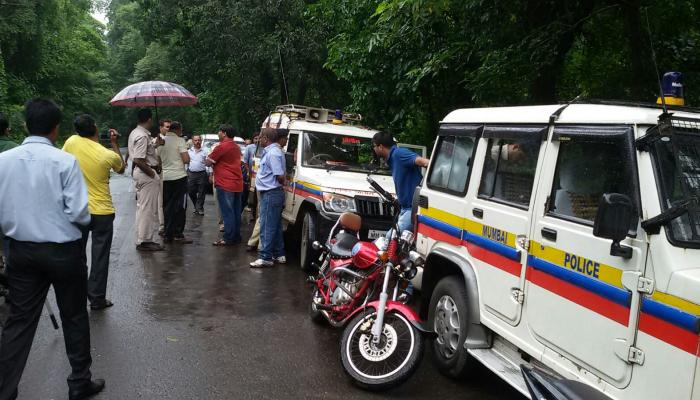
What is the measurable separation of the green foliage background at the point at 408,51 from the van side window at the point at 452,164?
1.62m

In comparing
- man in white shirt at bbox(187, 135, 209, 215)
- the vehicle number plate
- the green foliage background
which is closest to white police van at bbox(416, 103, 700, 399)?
the green foliage background

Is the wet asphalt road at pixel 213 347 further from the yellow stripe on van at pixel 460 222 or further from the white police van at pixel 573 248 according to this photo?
the yellow stripe on van at pixel 460 222

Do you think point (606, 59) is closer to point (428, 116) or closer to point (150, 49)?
point (428, 116)

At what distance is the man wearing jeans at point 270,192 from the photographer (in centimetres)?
816

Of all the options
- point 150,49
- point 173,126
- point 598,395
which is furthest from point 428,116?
point 150,49

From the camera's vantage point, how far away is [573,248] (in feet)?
11.5

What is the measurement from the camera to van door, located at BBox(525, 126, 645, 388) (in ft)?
10.3

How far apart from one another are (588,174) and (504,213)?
750 millimetres

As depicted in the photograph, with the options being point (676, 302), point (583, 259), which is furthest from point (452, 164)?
point (676, 302)

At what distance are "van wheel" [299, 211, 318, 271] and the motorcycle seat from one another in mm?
2412

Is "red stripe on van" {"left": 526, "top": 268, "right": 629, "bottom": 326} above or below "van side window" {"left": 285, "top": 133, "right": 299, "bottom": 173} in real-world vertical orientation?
below

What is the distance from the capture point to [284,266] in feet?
28.3

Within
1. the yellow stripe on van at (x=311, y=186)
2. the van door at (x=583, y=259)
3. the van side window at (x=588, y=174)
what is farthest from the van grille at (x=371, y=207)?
the van side window at (x=588, y=174)

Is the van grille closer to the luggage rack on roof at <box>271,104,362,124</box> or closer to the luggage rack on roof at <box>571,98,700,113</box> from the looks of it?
the luggage rack on roof at <box>271,104,362,124</box>
